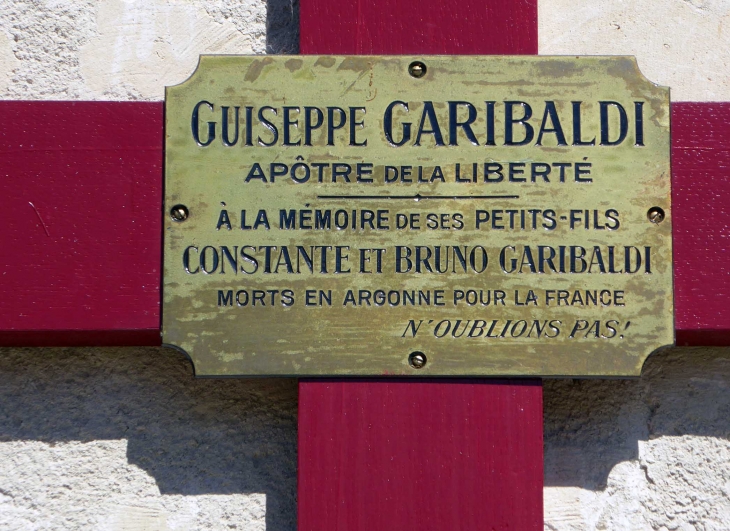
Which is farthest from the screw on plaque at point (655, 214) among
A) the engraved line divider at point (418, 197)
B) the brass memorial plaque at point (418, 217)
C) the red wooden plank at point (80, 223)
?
the red wooden plank at point (80, 223)

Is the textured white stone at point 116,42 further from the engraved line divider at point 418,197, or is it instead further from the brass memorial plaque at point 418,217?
the engraved line divider at point 418,197

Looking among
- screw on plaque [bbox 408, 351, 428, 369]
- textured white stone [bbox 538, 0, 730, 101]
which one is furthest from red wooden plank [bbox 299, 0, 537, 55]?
screw on plaque [bbox 408, 351, 428, 369]

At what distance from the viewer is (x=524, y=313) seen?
4.62 feet

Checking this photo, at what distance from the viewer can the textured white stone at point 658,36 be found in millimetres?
1587

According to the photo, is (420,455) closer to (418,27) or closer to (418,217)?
(418,217)

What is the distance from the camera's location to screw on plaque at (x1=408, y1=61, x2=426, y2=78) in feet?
4.80

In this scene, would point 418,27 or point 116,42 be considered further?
point 116,42

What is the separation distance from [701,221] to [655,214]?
0.09 m

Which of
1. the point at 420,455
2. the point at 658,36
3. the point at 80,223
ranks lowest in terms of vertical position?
the point at 420,455

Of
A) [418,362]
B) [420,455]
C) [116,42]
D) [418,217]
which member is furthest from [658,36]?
[116,42]

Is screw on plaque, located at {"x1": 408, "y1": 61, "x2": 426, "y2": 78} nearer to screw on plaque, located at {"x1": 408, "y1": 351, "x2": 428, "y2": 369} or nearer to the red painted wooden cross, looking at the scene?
the red painted wooden cross

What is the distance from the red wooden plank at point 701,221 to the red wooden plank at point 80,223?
2.89ft

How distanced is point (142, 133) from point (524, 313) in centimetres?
71

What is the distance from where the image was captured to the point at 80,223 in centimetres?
145
